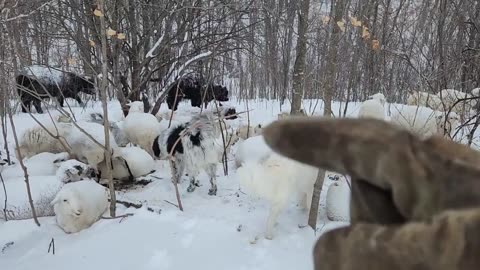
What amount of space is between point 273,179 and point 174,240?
3.42ft

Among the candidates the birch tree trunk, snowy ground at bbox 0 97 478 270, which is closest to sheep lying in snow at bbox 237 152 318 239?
snowy ground at bbox 0 97 478 270

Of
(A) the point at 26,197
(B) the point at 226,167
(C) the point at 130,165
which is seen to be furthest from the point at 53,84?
(A) the point at 26,197

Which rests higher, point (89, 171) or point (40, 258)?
point (89, 171)

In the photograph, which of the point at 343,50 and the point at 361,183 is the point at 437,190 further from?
the point at 343,50

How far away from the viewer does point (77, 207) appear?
13.5 feet

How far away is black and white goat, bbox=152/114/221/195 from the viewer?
5.26m

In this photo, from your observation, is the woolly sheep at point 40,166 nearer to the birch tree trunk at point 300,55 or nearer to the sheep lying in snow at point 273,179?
the sheep lying in snow at point 273,179

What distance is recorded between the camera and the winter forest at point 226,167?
700mm

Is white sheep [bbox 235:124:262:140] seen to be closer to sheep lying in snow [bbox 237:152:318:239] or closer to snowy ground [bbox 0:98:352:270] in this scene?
snowy ground [bbox 0:98:352:270]

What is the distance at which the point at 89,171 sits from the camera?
18.2 feet

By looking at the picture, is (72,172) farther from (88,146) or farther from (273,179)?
(273,179)

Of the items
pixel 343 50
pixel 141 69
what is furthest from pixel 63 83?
pixel 343 50

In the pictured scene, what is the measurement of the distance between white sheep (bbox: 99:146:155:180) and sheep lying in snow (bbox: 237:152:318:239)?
8.11 ft

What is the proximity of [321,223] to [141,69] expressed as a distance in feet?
20.5
